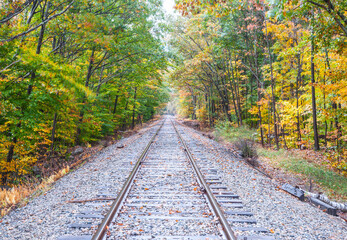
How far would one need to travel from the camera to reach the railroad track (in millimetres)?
3361

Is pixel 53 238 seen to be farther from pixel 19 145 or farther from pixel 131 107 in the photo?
pixel 131 107

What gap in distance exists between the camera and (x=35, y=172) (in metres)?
9.48

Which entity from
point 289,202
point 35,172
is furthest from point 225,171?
point 35,172

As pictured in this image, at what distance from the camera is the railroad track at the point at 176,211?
A: 3.36m

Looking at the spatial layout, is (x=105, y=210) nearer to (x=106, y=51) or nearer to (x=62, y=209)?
(x=62, y=209)

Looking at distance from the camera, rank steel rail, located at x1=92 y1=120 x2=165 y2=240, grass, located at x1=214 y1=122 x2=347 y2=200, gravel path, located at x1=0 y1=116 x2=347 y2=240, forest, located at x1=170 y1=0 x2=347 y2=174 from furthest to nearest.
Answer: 1. grass, located at x1=214 y1=122 x2=347 y2=200
2. forest, located at x1=170 y1=0 x2=347 y2=174
3. gravel path, located at x1=0 y1=116 x2=347 y2=240
4. steel rail, located at x1=92 y1=120 x2=165 y2=240

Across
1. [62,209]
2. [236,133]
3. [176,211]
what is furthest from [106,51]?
[236,133]

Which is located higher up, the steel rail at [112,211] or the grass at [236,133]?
the steel rail at [112,211]

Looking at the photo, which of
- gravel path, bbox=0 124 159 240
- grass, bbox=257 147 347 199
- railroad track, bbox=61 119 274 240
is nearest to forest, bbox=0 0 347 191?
grass, bbox=257 147 347 199

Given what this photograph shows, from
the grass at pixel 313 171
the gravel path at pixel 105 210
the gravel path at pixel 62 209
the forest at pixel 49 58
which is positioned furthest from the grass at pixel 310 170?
the forest at pixel 49 58

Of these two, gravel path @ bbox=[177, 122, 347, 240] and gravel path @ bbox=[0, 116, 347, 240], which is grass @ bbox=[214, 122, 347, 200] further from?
gravel path @ bbox=[0, 116, 347, 240]

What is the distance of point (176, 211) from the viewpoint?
13.4 ft

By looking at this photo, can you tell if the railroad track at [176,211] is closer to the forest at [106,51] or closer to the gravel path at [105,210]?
the gravel path at [105,210]

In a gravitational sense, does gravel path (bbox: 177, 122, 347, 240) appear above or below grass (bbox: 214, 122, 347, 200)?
above
